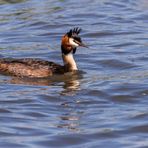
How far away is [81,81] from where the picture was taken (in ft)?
51.6

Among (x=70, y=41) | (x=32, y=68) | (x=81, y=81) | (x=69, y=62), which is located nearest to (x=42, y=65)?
(x=32, y=68)

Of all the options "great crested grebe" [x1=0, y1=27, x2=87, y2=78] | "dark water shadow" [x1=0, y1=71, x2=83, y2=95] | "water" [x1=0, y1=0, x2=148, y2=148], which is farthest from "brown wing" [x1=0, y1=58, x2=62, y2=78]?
"water" [x1=0, y1=0, x2=148, y2=148]

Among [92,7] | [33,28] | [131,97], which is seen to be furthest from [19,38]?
[131,97]

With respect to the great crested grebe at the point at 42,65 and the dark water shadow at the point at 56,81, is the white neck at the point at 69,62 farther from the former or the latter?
the dark water shadow at the point at 56,81

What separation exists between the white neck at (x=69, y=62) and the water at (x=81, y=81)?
0.26m

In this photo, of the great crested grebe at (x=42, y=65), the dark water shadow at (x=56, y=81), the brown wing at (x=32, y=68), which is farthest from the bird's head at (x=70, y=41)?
the dark water shadow at (x=56, y=81)

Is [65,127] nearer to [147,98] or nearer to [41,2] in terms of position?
[147,98]

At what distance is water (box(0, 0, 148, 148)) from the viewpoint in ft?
38.4

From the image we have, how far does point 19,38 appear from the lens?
19828mm

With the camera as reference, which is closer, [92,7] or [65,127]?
[65,127]

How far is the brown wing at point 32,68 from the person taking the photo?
54.0 feet

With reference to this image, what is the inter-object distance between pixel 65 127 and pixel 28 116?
895 mm

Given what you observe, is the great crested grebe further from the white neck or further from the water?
the water

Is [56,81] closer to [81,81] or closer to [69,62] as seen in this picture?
[81,81]
